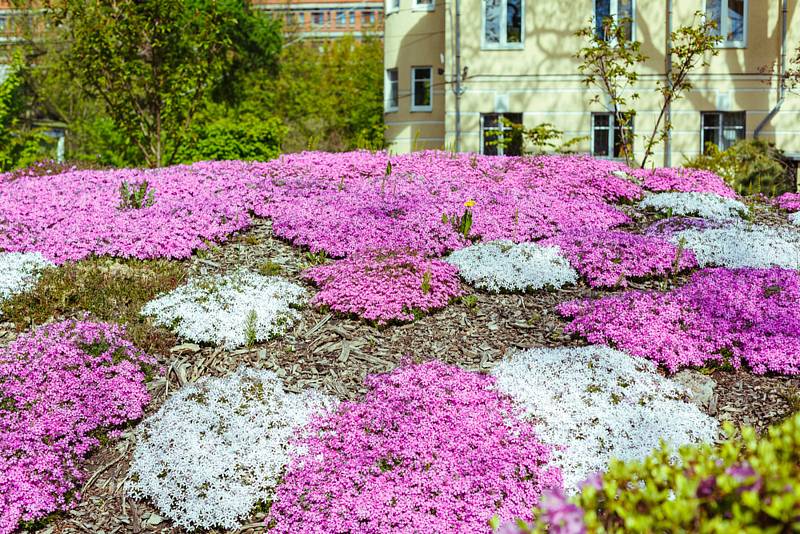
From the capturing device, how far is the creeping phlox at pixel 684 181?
13.3 m

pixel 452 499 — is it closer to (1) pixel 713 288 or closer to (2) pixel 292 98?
(1) pixel 713 288

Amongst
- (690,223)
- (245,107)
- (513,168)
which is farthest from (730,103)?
(245,107)

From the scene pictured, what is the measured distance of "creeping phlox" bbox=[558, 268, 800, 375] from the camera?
6.82 meters

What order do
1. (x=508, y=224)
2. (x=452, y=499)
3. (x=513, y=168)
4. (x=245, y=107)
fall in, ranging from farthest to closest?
(x=245, y=107) < (x=513, y=168) < (x=508, y=224) < (x=452, y=499)

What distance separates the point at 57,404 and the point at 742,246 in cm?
849

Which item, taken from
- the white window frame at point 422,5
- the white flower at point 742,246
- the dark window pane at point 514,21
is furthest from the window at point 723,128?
the white flower at point 742,246

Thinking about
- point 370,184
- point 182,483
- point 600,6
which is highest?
point 600,6

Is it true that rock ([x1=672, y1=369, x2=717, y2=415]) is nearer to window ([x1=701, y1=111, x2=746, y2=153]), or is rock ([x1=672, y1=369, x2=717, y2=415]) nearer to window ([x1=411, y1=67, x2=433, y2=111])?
window ([x1=701, y1=111, x2=746, y2=153])

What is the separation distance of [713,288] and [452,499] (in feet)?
14.8

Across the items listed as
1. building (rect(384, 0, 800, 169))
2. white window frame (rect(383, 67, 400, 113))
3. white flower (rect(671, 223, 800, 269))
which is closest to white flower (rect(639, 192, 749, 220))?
white flower (rect(671, 223, 800, 269))

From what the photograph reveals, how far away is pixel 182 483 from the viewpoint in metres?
5.35

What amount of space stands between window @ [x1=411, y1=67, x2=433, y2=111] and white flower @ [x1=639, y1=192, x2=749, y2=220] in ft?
56.8

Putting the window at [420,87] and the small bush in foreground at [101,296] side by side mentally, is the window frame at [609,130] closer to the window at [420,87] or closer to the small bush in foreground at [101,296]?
the window at [420,87]

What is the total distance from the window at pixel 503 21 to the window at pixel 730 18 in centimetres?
625
